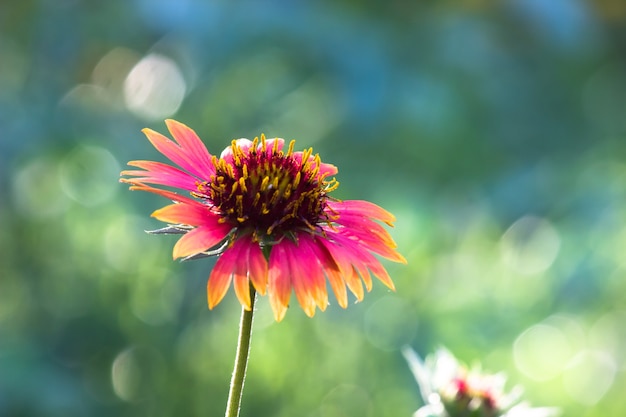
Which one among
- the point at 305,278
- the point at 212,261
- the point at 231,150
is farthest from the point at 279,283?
the point at 212,261

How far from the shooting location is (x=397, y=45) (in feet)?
15.3

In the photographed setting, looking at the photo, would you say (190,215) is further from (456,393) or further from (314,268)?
(456,393)

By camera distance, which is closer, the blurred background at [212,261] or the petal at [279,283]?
the petal at [279,283]

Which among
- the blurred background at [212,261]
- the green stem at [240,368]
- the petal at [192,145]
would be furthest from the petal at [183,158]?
the blurred background at [212,261]

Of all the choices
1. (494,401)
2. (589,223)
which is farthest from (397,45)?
(494,401)

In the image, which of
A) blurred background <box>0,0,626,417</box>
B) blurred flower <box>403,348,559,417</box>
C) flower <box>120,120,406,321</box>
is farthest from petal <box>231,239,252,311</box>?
blurred background <box>0,0,626,417</box>

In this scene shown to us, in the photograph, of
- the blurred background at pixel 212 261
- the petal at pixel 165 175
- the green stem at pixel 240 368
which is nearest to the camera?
the green stem at pixel 240 368

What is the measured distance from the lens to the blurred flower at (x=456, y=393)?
53 centimetres

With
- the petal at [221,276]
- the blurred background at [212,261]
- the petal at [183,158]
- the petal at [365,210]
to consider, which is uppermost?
the blurred background at [212,261]

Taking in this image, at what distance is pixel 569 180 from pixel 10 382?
2.45 metres

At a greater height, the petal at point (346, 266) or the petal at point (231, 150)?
the petal at point (231, 150)

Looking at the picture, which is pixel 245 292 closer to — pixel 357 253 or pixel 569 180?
pixel 357 253

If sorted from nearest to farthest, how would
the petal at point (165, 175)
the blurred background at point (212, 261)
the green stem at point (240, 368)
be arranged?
the green stem at point (240, 368) → the petal at point (165, 175) → the blurred background at point (212, 261)

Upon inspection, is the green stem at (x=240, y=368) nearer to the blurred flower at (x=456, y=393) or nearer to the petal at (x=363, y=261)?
the petal at (x=363, y=261)
